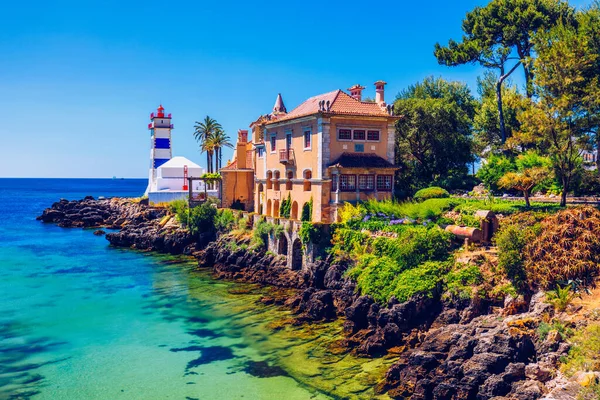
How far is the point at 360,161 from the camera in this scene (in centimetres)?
3938

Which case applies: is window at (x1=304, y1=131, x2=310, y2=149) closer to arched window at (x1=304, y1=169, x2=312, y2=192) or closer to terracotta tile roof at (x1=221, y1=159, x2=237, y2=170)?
arched window at (x1=304, y1=169, x2=312, y2=192)

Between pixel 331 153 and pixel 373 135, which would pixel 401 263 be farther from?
pixel 373 135

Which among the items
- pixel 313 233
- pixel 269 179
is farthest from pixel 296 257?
pixel 269 179

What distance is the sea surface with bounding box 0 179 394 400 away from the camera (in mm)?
21109

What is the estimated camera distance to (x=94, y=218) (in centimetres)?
8025

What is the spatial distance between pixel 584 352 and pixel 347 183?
23012mm

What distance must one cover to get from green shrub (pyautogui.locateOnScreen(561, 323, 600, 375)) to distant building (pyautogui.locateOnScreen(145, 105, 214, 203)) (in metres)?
52.1

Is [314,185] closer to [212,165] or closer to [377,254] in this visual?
[377,254]

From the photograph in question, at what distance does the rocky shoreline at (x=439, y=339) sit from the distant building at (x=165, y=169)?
110 ft

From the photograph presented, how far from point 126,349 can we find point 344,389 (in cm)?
1193

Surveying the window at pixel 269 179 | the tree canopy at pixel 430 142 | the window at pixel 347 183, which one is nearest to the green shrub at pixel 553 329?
the window at pixel 347 183

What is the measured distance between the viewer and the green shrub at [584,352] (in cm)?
1686

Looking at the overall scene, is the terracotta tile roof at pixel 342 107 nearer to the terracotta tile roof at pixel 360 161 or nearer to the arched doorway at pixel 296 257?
the terracotta tile roof at pixel 360 161

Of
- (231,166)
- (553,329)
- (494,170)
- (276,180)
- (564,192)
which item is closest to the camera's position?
(553,329)
